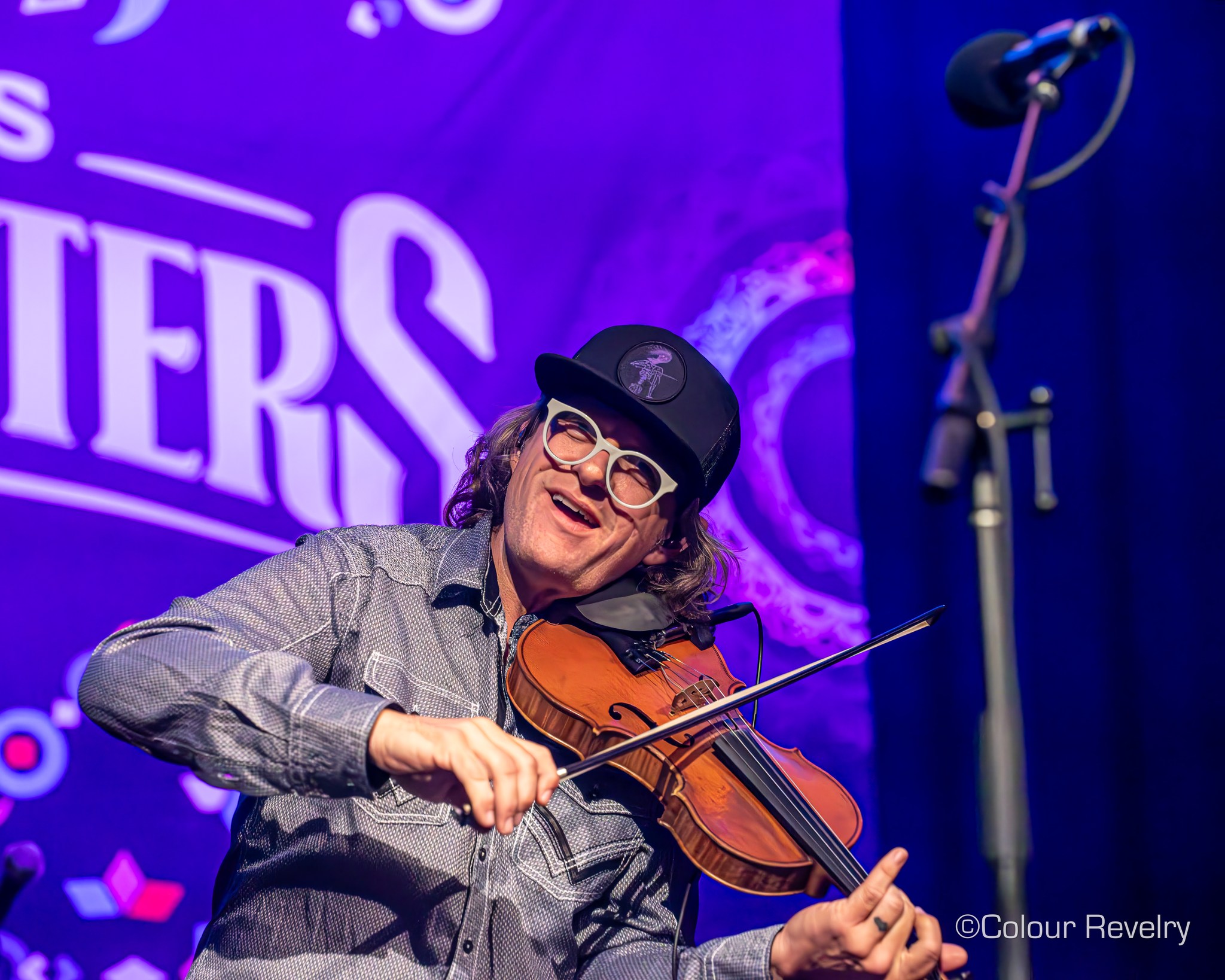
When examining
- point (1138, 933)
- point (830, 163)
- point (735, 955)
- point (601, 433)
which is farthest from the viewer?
point (830, 163)

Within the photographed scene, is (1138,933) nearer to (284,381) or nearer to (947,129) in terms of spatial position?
(947,129)

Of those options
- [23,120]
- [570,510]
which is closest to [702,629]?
[570,510]

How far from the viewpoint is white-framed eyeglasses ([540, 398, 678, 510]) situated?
1.80 meters

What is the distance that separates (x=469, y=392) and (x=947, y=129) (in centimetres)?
135

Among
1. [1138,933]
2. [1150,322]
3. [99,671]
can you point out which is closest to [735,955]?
[99,671]

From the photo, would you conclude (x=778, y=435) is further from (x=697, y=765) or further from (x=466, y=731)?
(x=466, y=731)

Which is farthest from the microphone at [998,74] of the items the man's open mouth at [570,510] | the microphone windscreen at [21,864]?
the microphone windscreen at [21,864]

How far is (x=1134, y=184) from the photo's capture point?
2545 millimetres

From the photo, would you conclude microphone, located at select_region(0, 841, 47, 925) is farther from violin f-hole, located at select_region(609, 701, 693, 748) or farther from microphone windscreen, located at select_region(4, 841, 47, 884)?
violin f-hole, located at select_region(609, 701, 693, 748)

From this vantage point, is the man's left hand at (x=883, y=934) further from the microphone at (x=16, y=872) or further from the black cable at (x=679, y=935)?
the microphone at (x=16, y=872)

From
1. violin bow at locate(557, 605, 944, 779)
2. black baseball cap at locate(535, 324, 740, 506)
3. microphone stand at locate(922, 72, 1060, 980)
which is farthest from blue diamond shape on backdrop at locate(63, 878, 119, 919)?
microphone stand at locate(922, 72, 1060, 980)

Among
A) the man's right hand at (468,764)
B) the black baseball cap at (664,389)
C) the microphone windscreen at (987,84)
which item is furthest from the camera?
the black baseball cap at (664,389)

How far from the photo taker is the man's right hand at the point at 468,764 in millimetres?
1113

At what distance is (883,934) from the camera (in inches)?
55.7
